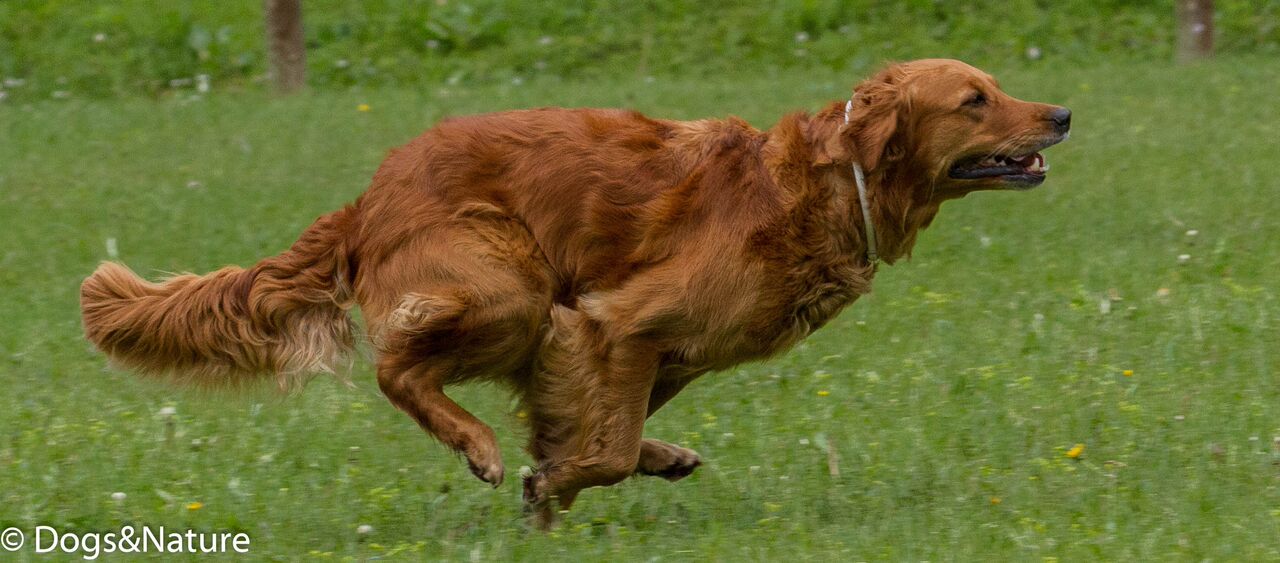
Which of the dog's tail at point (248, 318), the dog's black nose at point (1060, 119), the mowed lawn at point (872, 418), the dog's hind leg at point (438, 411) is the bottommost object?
the mowed lawn at point (872, 418)

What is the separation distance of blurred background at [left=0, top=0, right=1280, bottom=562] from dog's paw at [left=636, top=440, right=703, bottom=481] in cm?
13

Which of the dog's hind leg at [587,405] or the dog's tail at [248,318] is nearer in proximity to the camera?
the dog's hind leg at [587,405]

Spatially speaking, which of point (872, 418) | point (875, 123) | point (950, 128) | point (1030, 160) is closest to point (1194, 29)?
point (872, 418)

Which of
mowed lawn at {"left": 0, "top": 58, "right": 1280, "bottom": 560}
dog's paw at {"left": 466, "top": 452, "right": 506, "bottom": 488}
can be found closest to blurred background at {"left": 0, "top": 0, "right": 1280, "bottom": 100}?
mowed lawn at {"left": 0, "top": 58, "right": 1280, "bottom": 560}

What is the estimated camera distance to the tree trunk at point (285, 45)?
1603 cm

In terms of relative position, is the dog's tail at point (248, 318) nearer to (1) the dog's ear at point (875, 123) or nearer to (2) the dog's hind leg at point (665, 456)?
(2) the dog's hind leg at point (665, 456)

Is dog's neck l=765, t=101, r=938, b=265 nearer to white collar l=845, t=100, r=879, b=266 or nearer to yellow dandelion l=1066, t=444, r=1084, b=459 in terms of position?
white collar l=845, t=100, r=879, b=266

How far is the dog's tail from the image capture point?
19.6 ft

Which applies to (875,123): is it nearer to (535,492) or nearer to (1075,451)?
(1075,451)

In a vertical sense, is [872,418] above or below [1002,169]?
below

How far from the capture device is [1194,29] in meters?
15.8

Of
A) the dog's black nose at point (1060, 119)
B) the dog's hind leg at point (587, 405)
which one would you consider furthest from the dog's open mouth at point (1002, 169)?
the dog's hind leg at point (587, 405)

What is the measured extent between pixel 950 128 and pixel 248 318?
99.0 inches

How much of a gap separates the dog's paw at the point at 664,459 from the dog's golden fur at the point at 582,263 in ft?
1.07
